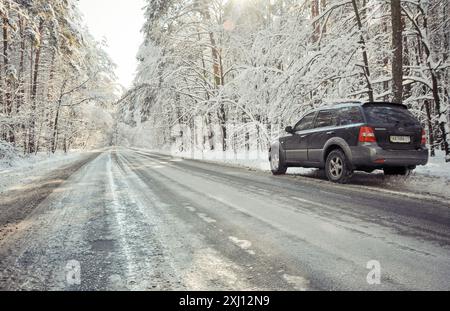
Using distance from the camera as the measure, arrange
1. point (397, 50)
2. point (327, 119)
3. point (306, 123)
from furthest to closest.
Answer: point (397, 50), point (306, 123), point (327, 119)

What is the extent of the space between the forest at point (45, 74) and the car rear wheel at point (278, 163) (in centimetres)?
767

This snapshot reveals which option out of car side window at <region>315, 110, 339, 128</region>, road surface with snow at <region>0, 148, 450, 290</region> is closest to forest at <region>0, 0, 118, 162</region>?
road surface with snow at <region>0, 148, 450, 290</region>

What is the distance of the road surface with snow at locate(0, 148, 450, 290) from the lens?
2.73 meters

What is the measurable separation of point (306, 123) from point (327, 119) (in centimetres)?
91

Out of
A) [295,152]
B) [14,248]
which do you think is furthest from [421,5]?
[14,248]

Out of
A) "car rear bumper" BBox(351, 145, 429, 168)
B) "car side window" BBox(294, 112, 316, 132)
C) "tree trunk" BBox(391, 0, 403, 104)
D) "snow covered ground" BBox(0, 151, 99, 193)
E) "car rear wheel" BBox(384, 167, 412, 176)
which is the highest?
"tree trunk" BBox(391, 0, 403, 104)

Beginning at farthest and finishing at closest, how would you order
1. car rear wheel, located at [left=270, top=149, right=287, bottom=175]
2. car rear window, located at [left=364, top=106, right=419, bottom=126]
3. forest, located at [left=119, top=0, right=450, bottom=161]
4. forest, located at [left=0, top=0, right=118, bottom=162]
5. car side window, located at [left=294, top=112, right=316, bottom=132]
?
forest, located at [left=119, top=0, right=450, bottom=161] → forest, located at [left=0, top=0, right=118, bottom=162] → car rear wheel, located at [left=270, top=149, right=287, bottom=175] → car side window, located at [left=294, top=112, right=316, bottom=132] → car rear window, located at [left=364, top=106, right=419, bottom=126]

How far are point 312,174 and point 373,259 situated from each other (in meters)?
7.47

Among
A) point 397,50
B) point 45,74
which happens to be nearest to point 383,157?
point 397,50

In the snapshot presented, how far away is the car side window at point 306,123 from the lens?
9.69 m

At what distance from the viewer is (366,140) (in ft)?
25.1

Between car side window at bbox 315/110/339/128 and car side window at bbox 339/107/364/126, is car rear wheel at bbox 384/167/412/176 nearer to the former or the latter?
car side window at bbox 339/107/364/126

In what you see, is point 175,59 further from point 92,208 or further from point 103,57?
point 92,208
